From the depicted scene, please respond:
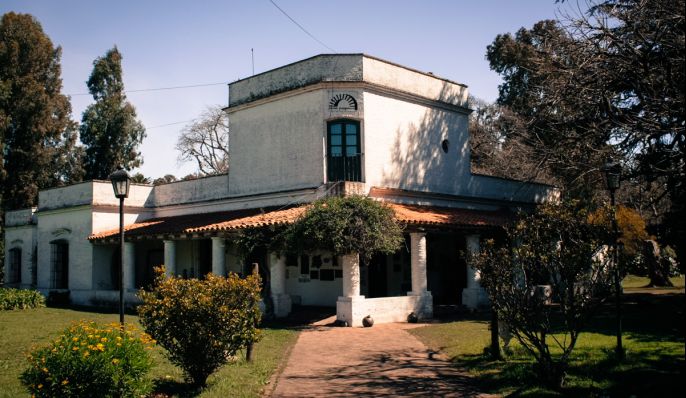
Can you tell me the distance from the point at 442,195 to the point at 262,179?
22.9ft

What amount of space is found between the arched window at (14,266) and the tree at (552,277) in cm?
2863

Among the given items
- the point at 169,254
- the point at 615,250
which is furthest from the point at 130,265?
the point at 615,250

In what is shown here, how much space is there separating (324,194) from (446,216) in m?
4.30

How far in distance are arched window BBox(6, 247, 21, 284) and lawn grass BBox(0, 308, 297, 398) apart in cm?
1313

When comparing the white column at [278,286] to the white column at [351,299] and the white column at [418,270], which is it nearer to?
the white column at [351,299]

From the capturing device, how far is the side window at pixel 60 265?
82.5ft

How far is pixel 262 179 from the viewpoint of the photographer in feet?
66.8

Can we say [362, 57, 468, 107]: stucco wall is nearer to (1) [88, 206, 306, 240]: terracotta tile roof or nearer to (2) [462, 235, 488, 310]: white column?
(1) [88, 206, 306, 240]: terracotta tile roof

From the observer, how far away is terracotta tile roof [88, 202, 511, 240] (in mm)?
16750

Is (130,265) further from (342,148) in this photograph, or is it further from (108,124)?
(108,124)

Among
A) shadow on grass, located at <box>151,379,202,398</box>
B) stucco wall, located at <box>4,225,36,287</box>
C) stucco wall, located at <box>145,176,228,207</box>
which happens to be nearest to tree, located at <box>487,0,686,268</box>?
shadow on grass, located at <box>151,379,202,398</box>

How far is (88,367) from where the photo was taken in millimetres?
6664

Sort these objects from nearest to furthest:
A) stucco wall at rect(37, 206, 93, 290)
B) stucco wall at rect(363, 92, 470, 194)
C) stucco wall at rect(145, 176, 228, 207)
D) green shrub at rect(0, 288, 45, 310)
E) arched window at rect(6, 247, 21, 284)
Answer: stucco wall at rect(363, 92, 470, 194), green shrub at rect(0, 288, 45, 310), stucco wall at rect(145, 176, 228, 207), stucco wall at rect(37, 206, 93, 290), arched window at rect(6, 247, 21, 284)

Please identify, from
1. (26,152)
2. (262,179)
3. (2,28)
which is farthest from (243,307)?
(2,28)
